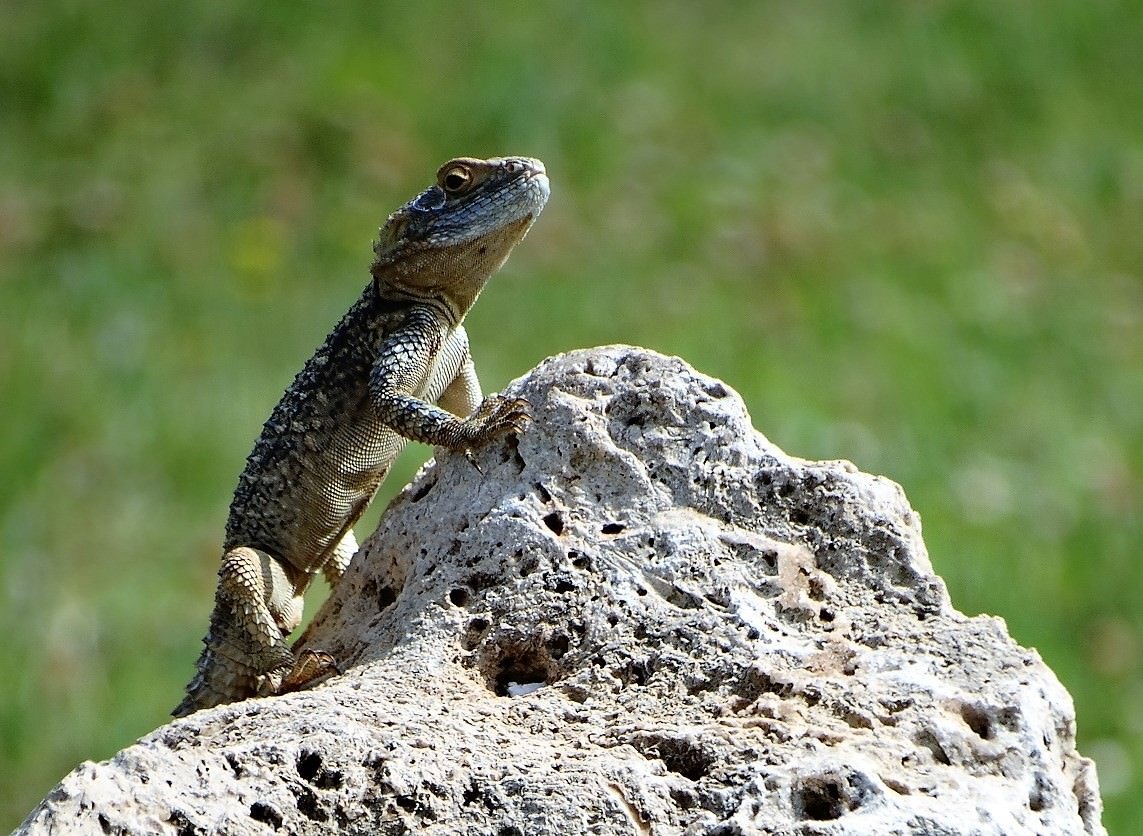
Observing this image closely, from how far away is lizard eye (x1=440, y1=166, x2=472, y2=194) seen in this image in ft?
16.6

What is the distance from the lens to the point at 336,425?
16.8ft

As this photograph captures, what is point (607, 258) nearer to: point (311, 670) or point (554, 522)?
point (311, 670)

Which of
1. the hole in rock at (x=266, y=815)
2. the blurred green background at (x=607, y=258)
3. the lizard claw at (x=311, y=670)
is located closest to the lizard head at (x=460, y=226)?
the lizard claw at (x=311, y=670)

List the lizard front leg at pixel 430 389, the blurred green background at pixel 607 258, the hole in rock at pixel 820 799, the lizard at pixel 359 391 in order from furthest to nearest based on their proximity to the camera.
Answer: the blurred green background at pixel 607 258
the lizard at pixel 359 391
the lizard front leg at pixel 430 389
the hole in rock at pixel 820 799

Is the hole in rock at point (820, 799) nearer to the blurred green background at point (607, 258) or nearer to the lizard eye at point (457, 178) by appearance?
the lizard eye at point (457, 178)

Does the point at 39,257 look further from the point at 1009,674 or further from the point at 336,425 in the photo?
the point at 1009,674

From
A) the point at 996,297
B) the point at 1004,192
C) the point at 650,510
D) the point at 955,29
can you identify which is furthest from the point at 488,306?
the point at 650,510

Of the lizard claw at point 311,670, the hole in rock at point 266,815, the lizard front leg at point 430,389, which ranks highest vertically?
the lizard front leg at point 430,389

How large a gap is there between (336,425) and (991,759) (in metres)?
2.36

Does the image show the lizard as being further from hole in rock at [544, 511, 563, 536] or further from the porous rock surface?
hole in rock at [544, 511, 563, 536]

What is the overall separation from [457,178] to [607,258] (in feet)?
22.9

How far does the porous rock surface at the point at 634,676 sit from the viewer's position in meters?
3.32

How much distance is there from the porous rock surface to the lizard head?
2.76 ft

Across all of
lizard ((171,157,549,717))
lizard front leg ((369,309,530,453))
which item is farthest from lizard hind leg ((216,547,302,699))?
lizard front leg ((369,309,530,453))
